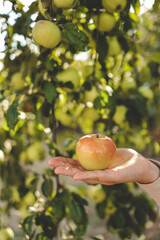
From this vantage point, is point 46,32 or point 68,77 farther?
point 68,77

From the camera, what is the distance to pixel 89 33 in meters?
1.24

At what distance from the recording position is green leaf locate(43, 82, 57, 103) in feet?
3.71

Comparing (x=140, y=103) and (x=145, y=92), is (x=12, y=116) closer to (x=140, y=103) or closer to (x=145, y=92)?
(x=140, y=103)

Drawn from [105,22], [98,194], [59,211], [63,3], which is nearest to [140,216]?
[98,194]

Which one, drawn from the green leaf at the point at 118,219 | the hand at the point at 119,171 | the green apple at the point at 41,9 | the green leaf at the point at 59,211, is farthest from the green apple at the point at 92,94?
the green leaf at the point at 118,219

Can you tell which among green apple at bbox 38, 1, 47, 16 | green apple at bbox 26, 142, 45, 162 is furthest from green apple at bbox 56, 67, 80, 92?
green apple at bbox 26, 142, 45, 162

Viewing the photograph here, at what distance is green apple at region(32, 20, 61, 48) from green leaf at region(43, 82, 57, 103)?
0.16 meters

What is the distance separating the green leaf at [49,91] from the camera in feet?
3.71

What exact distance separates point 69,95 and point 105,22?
0.37 metres

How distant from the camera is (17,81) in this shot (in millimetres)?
1430

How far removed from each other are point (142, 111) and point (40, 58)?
2.19 feet

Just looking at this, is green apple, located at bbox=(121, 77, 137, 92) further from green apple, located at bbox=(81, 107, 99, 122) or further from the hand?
the hand

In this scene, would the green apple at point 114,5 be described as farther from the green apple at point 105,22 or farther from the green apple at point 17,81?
the green apple at point 17,81

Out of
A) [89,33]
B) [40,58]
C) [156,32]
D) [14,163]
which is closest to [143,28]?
[156,32]
